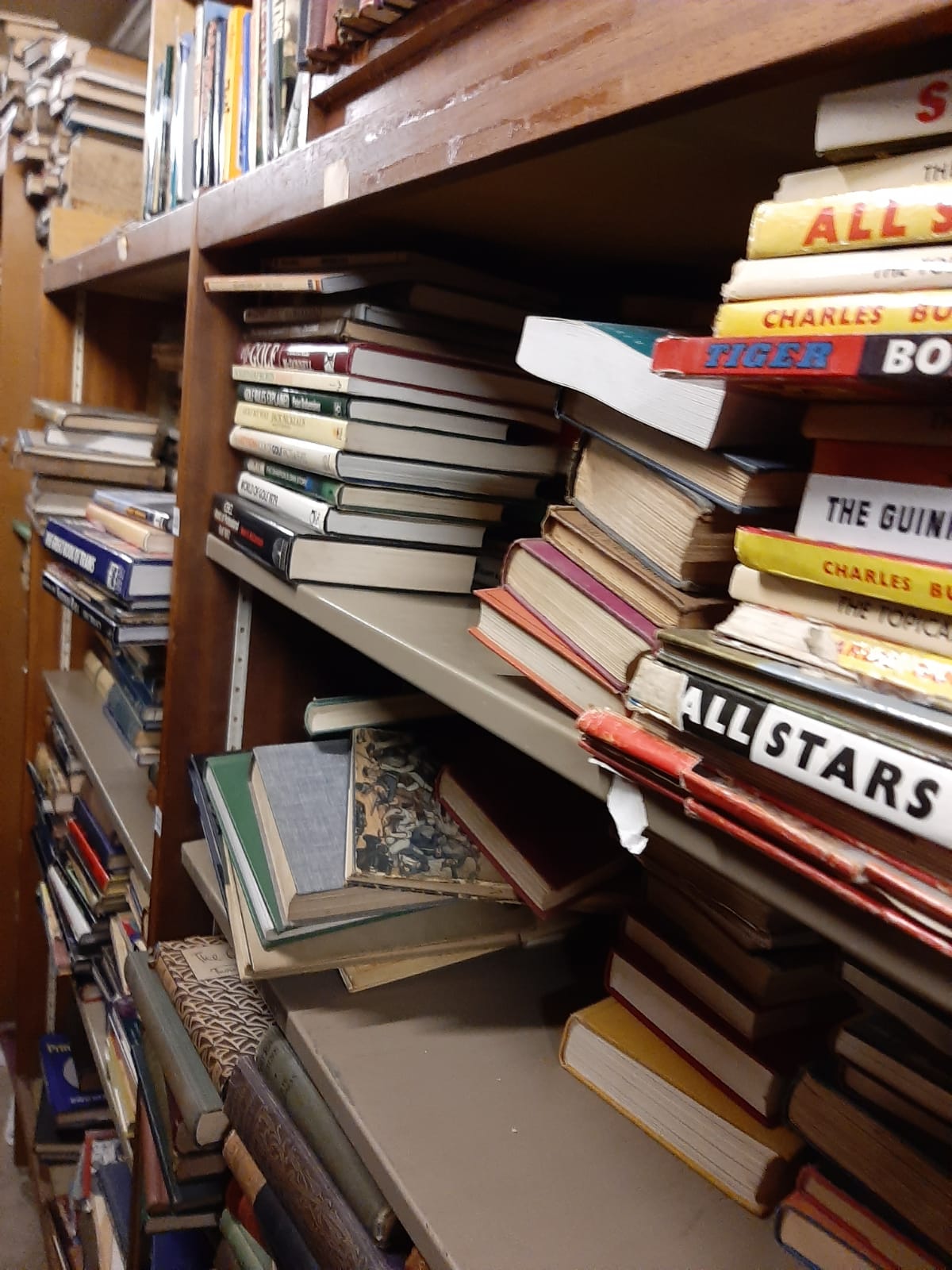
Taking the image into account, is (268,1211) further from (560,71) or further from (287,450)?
(560,71)

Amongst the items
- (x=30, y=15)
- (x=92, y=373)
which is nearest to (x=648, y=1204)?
(x=92, y=373)

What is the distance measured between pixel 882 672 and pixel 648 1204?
434mm

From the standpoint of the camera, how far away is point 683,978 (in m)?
0.65

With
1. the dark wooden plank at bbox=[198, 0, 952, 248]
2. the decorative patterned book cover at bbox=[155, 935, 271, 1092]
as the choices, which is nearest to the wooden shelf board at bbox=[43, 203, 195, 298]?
the dark wooden plank at bbox=[198, 0, 952, 248]

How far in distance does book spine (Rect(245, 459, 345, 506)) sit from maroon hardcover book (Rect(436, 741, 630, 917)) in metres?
0.27

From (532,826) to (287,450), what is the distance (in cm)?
44

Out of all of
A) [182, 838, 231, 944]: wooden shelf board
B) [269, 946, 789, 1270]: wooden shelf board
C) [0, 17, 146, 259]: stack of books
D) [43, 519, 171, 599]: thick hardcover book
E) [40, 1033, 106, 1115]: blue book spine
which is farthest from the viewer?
[40, 1033, 106, 1115]: blue book spine

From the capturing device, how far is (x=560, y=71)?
0.46 m

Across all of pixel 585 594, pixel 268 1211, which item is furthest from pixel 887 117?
pixel 268 1211

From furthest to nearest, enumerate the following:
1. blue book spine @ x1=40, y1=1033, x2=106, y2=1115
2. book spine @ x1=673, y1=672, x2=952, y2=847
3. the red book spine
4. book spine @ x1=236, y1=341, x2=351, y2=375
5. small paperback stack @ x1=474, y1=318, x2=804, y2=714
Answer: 1. blue book spine @ x1=40, y1=1033, x2=106, y2=1115
2. the red book spine
3. book spine @ x1=236, y1=341, x2=351, y2=375
4. small paperback stack @ x1=474, y1=318, x2=804, y2=714
5. book spine @ x1=673, y1=672, x2=952, y2=847

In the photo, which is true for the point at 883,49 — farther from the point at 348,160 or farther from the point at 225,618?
the point at 225,618

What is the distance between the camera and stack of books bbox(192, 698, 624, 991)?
0.73 metres

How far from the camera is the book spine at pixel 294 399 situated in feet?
2.67

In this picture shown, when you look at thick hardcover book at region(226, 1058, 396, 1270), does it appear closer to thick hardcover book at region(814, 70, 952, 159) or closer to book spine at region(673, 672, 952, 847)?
book spine at region(673, 672, 952, 847)
